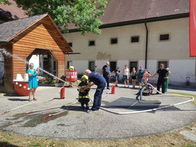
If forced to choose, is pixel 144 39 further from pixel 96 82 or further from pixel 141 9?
pixel 96 82

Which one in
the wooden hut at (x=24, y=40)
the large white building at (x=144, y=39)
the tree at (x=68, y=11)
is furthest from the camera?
the large white building at (x=144, y=39)

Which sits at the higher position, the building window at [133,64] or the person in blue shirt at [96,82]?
the building window at [133,64]

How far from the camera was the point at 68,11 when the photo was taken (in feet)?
52.2

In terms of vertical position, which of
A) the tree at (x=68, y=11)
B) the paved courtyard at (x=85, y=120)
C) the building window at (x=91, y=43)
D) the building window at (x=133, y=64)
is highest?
the tree at (x=68, y=11)

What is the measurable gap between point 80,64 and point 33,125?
19.1 metres

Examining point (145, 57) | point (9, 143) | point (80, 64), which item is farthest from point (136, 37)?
Answer: point (9, 143)

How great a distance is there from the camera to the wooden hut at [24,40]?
1062cm

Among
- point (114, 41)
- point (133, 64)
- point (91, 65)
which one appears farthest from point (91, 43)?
point (133, 64)

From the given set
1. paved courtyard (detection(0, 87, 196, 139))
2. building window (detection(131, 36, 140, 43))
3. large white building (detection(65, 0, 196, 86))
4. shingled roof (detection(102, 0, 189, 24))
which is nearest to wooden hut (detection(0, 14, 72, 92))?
paved courtyard (detection(0, 87, 196, 139))

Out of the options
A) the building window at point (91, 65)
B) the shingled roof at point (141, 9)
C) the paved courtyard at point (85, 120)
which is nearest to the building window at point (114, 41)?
the shingled roof at point (141, 9)

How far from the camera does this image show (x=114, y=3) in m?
23.9

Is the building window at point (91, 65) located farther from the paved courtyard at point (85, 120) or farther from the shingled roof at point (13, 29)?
the paved courtyard at point (85, 120)

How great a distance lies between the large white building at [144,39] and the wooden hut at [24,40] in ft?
28.4

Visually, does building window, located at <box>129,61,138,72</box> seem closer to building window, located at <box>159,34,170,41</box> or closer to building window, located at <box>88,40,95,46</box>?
building window, located at <box>159,34,170,41</box>
